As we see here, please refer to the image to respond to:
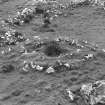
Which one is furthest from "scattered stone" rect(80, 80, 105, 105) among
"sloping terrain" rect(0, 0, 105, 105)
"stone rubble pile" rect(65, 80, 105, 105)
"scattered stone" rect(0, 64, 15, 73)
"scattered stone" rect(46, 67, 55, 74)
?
"scattered stone" rect(0, 64, 15, 73)

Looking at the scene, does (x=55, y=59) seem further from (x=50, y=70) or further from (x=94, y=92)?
(x=94, y=92)

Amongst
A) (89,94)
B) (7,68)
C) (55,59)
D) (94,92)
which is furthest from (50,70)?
(94,92)

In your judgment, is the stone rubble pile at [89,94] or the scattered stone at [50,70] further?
the scattered stone at [50,70]

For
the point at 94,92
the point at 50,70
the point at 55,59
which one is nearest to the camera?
the point at 94,92

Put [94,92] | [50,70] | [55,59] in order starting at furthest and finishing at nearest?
[55,59], [50,70], [94,92]

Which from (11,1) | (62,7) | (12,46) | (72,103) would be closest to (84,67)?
(72,103)

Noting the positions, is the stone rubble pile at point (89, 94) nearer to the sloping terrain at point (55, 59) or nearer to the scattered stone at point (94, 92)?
the scattered stone at point (94, 92)

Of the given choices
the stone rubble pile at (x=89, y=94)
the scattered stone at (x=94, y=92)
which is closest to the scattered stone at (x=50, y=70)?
the stone rubble pile at (x=89, y=94)

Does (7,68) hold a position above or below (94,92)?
below
